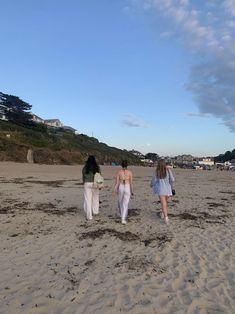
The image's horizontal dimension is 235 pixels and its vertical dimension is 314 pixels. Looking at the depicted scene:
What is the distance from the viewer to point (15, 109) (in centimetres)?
8569

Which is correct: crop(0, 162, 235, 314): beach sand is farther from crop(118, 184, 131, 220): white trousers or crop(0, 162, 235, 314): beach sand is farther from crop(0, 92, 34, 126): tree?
crop(0, 92, 34, 126): tree

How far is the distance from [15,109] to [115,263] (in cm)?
8339

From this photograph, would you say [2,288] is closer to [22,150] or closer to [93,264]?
[93,264]

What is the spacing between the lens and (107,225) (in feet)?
34.5

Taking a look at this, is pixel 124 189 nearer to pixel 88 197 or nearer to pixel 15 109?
pixel 88 197

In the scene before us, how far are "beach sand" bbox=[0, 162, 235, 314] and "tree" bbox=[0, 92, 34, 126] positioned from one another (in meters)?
74.5

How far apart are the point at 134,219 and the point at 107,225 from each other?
4.45 ft

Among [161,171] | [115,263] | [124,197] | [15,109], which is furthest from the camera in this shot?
[15,109]

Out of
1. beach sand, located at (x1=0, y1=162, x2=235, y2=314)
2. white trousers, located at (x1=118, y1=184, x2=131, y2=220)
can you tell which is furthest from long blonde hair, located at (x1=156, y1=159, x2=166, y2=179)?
beach sand, located at (x1=0, y1=162, x2=235, y2=314)

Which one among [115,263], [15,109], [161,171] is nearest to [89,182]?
[161,171]

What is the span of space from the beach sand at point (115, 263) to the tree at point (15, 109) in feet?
244

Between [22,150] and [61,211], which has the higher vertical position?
[22,150]

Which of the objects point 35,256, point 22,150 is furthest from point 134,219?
point 22,150

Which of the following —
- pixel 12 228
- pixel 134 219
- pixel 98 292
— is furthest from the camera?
pixel 134 219
